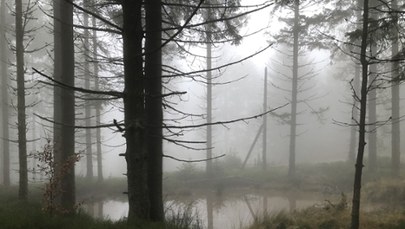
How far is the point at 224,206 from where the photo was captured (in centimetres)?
1630

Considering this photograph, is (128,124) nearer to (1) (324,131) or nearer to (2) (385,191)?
(2) (385,191)

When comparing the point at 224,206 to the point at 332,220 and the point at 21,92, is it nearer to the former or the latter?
the point at 332,220

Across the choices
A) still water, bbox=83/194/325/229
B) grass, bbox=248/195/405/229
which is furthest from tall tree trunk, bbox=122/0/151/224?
still water, bbox=83/194/325/229

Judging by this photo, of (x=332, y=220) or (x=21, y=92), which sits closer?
(x=332, y=220)

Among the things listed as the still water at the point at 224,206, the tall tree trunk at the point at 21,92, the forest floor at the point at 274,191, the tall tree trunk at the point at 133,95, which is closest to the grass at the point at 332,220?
the forest floor at the point at 274,191

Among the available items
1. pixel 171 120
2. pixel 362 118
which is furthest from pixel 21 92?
pixel 362 118

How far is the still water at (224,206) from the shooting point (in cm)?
1384

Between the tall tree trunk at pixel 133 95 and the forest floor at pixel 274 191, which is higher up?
the tall tree trunk at pixel 133 95

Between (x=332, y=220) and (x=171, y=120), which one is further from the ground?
(x=171, y=120)

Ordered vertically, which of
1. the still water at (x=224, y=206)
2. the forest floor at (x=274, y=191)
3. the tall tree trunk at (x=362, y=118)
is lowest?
the still water at (x=224, y=206)

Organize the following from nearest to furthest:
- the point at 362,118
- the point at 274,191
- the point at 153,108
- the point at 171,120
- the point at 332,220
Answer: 1. the point at 171,120
2. the point at 153,108
3. the point at 362,118
4. the point at 332,220
5. the point at 274,191

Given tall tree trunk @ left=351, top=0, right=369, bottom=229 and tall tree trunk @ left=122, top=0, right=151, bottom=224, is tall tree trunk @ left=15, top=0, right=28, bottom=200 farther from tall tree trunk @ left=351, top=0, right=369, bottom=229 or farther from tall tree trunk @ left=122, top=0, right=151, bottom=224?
tall tree trunk @ left=351, top=0, right=369, bottom=229

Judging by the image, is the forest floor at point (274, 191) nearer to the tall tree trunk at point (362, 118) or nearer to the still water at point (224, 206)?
the still water at point (224, 206)

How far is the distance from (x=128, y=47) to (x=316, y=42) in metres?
18.3
